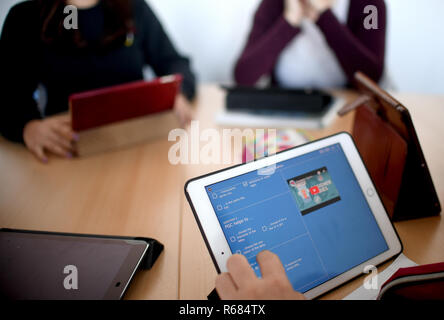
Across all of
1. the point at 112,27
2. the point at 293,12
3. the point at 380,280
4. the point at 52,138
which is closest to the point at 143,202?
the point at 52,138

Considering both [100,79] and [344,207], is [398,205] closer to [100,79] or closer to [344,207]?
[344,207]

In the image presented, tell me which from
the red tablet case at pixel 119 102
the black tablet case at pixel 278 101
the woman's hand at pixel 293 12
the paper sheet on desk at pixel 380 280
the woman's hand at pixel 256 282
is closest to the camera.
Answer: the woman's hand at pixel 256 282

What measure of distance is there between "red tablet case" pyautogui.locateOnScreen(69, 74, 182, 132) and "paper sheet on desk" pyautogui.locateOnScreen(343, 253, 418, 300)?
59cm

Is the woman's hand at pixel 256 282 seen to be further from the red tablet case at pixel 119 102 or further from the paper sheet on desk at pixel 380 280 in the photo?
the red tablet case at pixel 119 102

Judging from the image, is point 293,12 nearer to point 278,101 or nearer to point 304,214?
point 278,101

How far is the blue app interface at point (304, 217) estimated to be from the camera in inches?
17.1

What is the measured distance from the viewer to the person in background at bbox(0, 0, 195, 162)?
0.50 metres

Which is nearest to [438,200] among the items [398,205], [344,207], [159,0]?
[398,205]

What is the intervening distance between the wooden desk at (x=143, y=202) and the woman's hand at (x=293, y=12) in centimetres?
46

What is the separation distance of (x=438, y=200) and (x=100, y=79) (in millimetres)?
952

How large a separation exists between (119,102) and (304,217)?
0.50 m

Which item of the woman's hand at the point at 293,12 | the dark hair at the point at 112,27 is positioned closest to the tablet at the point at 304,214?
the dark hair at the point at 112,27

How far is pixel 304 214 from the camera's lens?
1.51ft

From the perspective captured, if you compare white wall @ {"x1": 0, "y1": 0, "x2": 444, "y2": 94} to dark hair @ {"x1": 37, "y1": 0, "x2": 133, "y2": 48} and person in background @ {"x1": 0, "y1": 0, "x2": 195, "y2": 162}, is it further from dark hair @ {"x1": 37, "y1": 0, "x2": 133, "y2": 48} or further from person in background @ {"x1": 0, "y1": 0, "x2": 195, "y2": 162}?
dark hair @ {"x1": 37, "y1": 0, "x2": 133, "y2": 48}
